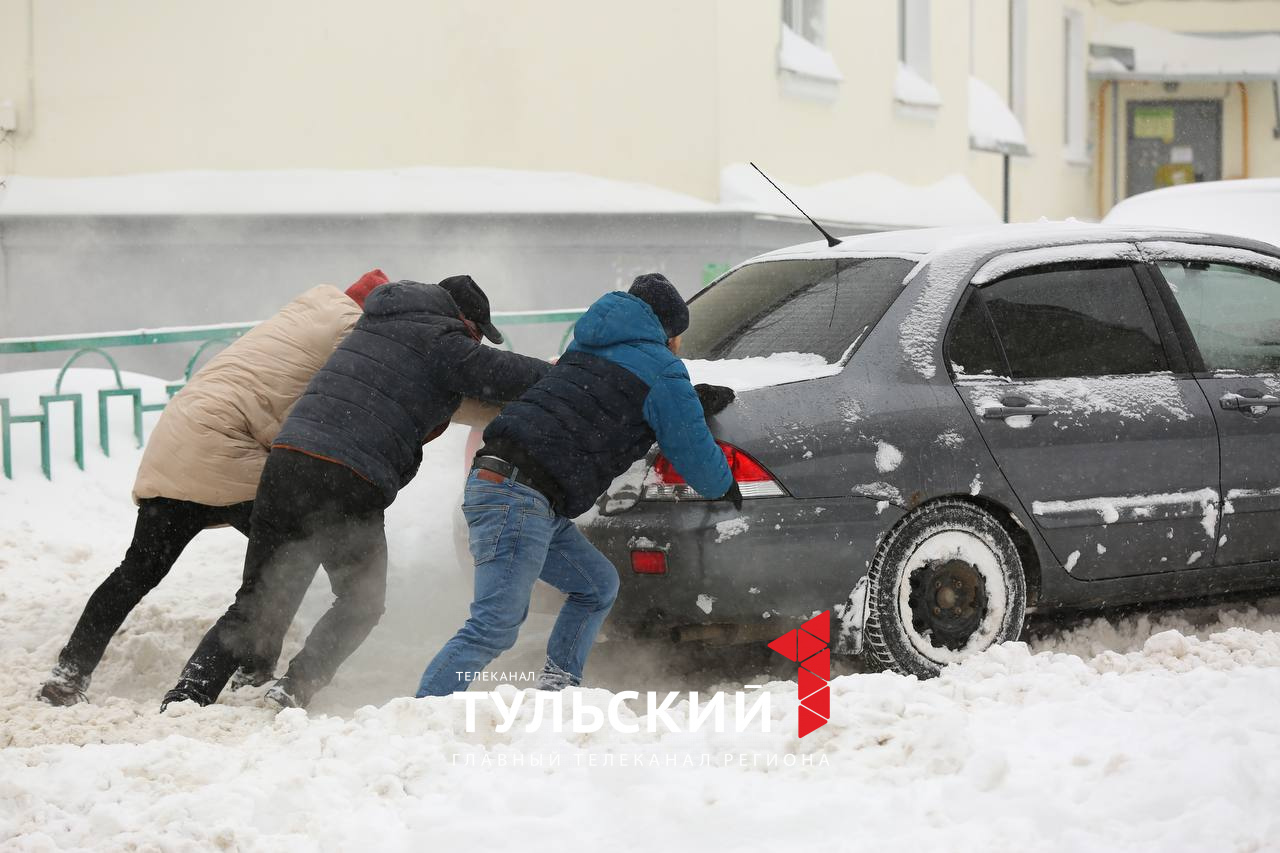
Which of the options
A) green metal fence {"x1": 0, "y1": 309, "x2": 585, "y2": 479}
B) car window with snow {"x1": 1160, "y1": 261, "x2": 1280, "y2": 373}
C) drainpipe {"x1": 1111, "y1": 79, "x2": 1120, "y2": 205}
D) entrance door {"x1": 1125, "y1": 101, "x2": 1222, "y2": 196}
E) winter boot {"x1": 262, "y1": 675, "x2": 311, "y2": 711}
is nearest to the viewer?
winter boot {"x1": 262, "y1": 675, "x2": 311, "y2": 711}

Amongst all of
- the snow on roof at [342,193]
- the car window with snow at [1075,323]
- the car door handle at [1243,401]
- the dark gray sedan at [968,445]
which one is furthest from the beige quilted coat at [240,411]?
the snow on roof at [342,193]

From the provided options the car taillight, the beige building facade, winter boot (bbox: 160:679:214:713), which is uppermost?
the beige building facade

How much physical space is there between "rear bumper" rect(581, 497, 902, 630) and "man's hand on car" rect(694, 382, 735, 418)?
0.28m

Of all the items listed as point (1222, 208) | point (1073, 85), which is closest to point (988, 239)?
point (1222, 208)

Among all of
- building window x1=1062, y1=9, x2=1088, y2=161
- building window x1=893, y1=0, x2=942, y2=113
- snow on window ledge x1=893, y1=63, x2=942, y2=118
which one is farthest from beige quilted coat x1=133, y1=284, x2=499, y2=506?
building window x1=1062, y1=9, x2=1088, y2=161

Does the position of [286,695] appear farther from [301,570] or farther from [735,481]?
[735,481]

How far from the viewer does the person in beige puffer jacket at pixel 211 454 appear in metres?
4.73

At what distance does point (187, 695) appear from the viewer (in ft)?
14.8

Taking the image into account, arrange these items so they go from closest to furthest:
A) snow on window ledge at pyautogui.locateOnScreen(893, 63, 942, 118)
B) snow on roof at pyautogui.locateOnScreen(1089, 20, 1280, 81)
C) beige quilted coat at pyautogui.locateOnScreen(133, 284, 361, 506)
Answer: beige quilted coat at pyautogui.locateOnScreen(133, 284, 361, 506) → snow on window ledge at pyautogui.locateOnScreen(893, 63, 942, 118) → snow on roof at pyautogui.locateOnScreen(1089, 20, 1280, 81)

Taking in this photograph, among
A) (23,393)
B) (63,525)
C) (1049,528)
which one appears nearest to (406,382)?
(1049,528)

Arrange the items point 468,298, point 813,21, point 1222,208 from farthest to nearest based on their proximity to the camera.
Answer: point 813,21 < point 1222,208 < point 468,298

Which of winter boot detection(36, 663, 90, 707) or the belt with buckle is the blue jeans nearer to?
the belt with buckle

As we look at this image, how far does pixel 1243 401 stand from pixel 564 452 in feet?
8.50

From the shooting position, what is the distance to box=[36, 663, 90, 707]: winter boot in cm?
473
